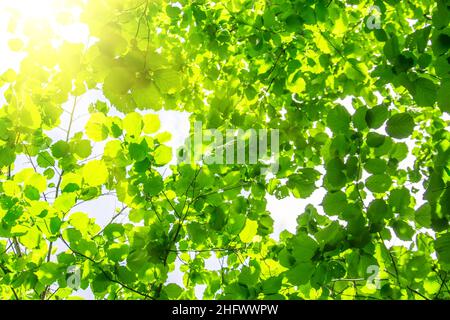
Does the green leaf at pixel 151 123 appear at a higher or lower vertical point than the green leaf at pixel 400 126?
higher

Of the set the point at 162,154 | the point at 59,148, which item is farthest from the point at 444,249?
the point at 59,148

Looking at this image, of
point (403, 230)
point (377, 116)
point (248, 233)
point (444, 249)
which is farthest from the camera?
point (248, 233)

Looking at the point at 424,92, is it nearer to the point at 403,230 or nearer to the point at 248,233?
the point at 403,230

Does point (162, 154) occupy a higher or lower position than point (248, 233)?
higher

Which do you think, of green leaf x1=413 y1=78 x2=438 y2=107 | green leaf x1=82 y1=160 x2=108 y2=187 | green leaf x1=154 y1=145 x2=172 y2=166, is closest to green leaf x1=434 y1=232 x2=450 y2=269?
green leaf x1=413 y1=78 x2=438 y2=107

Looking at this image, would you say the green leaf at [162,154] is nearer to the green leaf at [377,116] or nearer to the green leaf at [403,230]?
the green leaf at [377,116]

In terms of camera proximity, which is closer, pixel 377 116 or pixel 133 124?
pixel 377 116

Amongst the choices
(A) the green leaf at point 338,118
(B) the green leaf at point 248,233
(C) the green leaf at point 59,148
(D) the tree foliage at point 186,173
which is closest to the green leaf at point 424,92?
(D) the tree foliage at point 186,173

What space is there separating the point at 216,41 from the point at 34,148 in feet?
5.20

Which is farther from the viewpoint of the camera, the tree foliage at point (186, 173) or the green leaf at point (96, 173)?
the green leaf at point (96, 173)

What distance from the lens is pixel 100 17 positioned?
44.6 inches
